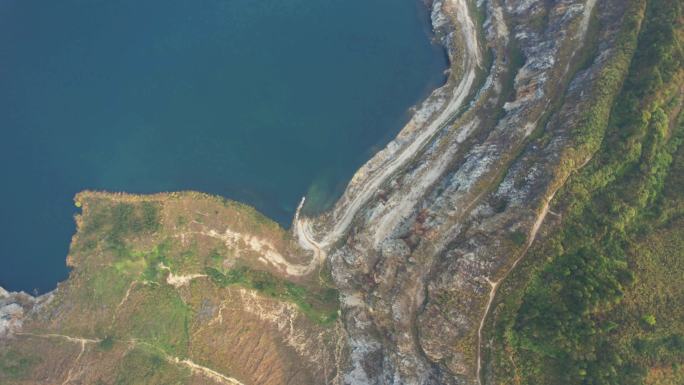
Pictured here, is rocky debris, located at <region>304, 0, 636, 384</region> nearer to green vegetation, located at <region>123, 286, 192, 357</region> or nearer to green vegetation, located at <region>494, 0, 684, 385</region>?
green vegetation, located at <region>494, 0, 684, 385</region>

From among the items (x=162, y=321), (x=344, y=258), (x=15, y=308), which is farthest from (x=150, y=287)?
(x=344, y=258)

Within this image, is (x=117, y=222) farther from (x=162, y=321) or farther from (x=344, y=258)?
(x=344, y=258)

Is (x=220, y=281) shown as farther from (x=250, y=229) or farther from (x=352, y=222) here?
(x=352, y=222)

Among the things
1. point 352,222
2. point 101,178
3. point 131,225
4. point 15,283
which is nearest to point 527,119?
point 352,222

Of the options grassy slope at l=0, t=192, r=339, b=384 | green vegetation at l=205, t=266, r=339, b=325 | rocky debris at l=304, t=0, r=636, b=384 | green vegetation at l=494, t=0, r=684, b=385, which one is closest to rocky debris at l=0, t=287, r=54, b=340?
grassy slope at l=0, t=192, r=339, b=384

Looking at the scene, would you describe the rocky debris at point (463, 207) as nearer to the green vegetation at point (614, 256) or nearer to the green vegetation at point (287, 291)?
the green vegetation at point (287, 291)

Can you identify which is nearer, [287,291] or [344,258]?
[287,291]
